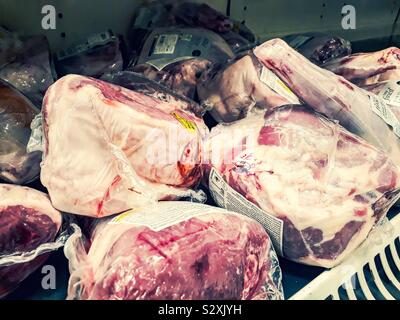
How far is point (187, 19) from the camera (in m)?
1.75

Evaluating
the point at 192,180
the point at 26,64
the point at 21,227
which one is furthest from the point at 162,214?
the point at 26,64

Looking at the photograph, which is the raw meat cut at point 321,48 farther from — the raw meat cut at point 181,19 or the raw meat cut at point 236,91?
the raw meat cut at point 236,91

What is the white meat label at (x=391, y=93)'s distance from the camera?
132 cm

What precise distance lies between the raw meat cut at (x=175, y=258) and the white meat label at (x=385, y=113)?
0.46 meters

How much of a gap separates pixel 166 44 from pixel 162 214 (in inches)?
31.9

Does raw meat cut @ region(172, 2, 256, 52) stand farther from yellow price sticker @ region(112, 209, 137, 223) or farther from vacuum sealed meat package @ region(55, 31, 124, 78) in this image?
yellow price sticker @ region(112, 209, 137, 223)

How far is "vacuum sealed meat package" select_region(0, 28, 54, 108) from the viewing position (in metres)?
1.35

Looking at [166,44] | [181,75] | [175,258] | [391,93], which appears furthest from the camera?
[166,44]

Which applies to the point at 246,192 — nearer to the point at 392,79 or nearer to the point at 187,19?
the point at 392,79

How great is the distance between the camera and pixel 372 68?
146 centimetres

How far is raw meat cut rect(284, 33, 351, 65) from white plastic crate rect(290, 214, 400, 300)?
70 centimetres

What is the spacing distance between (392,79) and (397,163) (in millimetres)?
346

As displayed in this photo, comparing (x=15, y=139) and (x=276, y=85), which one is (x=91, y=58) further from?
(x=276, y=85)
